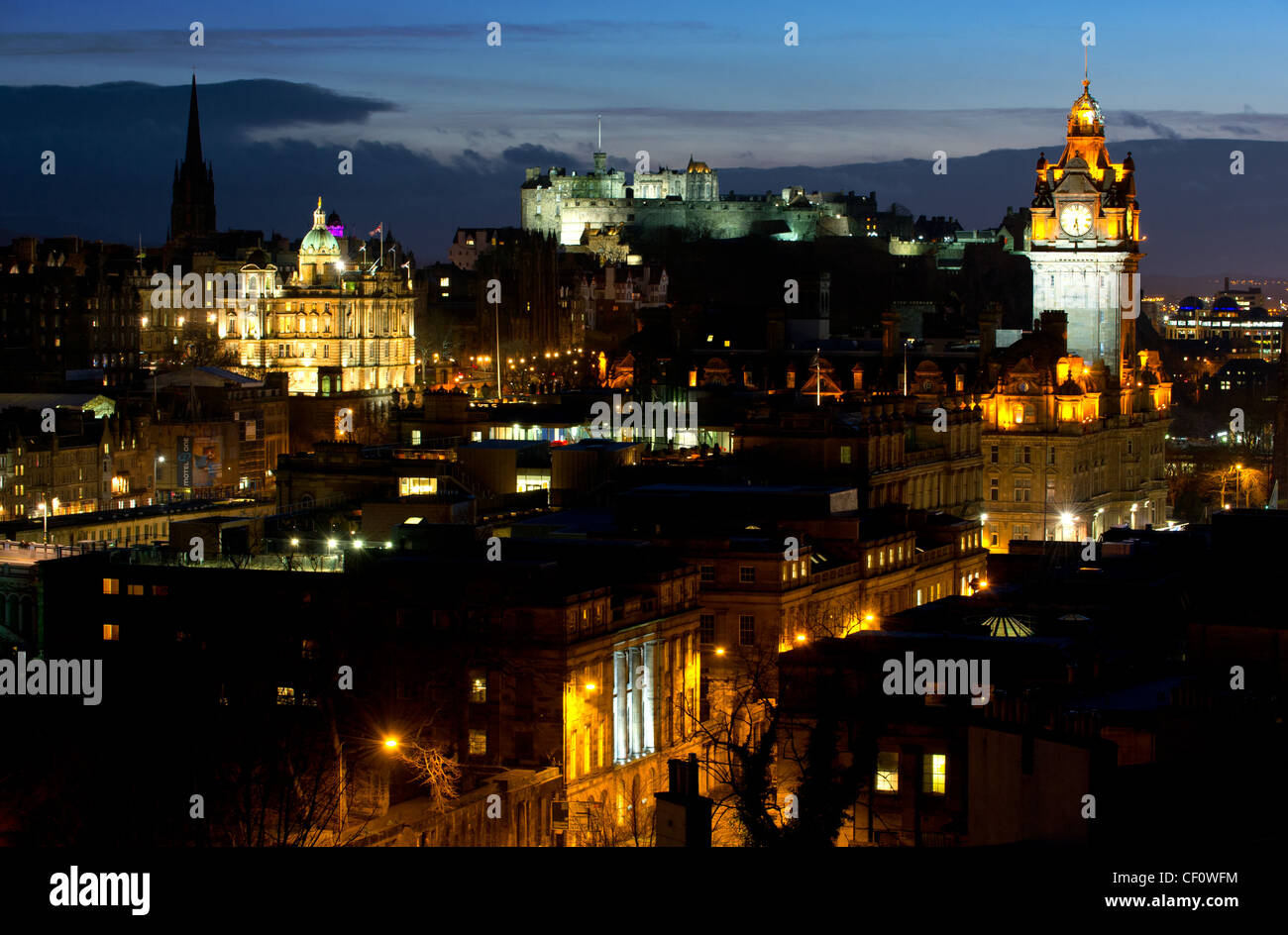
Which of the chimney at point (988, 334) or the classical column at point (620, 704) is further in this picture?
the chimney at point (988, 334)

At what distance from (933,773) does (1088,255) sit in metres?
73.0

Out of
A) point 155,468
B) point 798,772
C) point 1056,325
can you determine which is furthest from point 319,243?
point 798,772

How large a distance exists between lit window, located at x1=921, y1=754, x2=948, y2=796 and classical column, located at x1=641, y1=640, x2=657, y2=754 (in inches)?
485

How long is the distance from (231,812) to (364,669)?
6217mm

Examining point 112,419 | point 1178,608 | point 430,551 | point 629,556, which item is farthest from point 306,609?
point 112,419

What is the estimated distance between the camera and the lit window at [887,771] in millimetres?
37062

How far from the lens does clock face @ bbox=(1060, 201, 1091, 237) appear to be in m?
107

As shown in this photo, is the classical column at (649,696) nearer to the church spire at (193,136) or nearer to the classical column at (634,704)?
the classical column at (634,704)

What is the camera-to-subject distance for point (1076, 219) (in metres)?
107

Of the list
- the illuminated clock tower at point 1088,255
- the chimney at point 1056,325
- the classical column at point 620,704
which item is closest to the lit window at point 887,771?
the classical column at point 620,704

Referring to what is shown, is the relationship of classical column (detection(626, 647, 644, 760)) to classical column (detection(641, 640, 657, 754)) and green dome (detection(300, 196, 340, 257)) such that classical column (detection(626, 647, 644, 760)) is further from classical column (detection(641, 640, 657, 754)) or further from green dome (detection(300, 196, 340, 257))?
green dome (detection(300, 196, 340, 257))

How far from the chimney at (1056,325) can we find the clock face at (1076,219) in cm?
874

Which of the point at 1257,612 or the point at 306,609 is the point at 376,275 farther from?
the point at 1257,612

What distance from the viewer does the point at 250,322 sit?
131 meters
